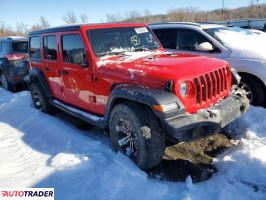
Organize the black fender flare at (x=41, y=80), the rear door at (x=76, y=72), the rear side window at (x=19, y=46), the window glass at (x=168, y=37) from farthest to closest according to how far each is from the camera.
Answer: the rear side window at (x=19, y=46) < the window glass at (x=168, y=37) < the black fender flare at (x=41, y=80) < the rear door at (x=76, y=72)

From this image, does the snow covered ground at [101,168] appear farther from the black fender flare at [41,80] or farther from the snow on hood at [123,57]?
the snow on hood at [123,57]

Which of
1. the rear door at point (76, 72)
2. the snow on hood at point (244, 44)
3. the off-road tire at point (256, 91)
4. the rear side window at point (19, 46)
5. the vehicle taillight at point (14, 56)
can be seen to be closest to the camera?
the rear door at point (76, 72)

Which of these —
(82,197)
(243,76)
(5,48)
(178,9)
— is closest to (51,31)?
(82,197)

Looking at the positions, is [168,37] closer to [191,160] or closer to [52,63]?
[52,63]

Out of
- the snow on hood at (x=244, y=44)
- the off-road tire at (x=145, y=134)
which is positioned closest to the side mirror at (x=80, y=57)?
the off-road tire at (x=145, y=134)

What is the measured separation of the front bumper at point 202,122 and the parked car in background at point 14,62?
6802 millimetres

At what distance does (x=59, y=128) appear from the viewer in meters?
4.88

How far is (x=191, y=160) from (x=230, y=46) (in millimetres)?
2933

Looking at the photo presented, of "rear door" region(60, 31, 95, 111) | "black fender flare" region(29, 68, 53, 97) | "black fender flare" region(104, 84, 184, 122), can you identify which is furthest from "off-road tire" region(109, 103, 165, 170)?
"black fender flare" region(29, 68, 53, 97)

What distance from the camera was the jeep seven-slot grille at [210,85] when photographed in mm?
3506

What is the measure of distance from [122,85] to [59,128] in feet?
5.92

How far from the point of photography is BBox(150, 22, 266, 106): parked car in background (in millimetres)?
5289

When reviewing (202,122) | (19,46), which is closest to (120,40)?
(202,122)

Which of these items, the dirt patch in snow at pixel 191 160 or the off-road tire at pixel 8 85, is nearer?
the dirt patch in snow at pixel 191 160
